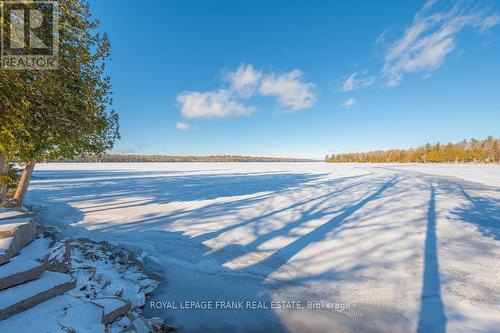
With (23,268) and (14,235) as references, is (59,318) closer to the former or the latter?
(23,268)

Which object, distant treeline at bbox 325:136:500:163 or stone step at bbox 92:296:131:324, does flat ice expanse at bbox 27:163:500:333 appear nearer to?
stone step at bbox 92:296:131:324

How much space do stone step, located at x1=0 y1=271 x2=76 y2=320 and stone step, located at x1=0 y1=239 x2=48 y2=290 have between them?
78 millimetres

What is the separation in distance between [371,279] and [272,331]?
2.63 m

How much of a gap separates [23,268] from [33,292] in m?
0.44

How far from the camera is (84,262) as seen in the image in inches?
189

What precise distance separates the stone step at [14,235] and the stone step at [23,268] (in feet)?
0.34

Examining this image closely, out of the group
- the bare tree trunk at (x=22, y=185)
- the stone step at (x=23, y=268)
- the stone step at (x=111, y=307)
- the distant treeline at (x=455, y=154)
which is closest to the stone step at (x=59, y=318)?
the stone step at (x=111, y=307)

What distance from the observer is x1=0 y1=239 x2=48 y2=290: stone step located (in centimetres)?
285

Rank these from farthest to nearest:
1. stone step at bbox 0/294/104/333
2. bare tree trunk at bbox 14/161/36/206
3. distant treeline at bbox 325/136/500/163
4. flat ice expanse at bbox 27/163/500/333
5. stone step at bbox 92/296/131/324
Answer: distant treeline at bbox 325/136/500/163 → bare tree trunk at bbox 14/161/36/206 → flat ice expanse at bbox 27/163/500/333 → stone step at bbox 92/296/131/324 → stone step at bbox 0/294/104/333

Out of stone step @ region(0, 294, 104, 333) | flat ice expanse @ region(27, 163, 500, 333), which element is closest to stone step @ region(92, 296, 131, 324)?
stone step @ region(0, 294, 104, 333)

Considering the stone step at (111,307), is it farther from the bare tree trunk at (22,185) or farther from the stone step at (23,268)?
the bare tree trunk at (22,185)

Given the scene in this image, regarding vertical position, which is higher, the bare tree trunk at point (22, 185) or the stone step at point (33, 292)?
the bare tree trunk at point (22, 185)

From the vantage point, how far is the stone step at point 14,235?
3.19 meters

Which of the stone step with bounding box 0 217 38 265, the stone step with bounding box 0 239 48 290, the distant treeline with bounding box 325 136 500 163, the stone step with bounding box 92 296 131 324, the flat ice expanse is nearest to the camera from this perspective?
the stone step with bounding box 0 239 48 290
